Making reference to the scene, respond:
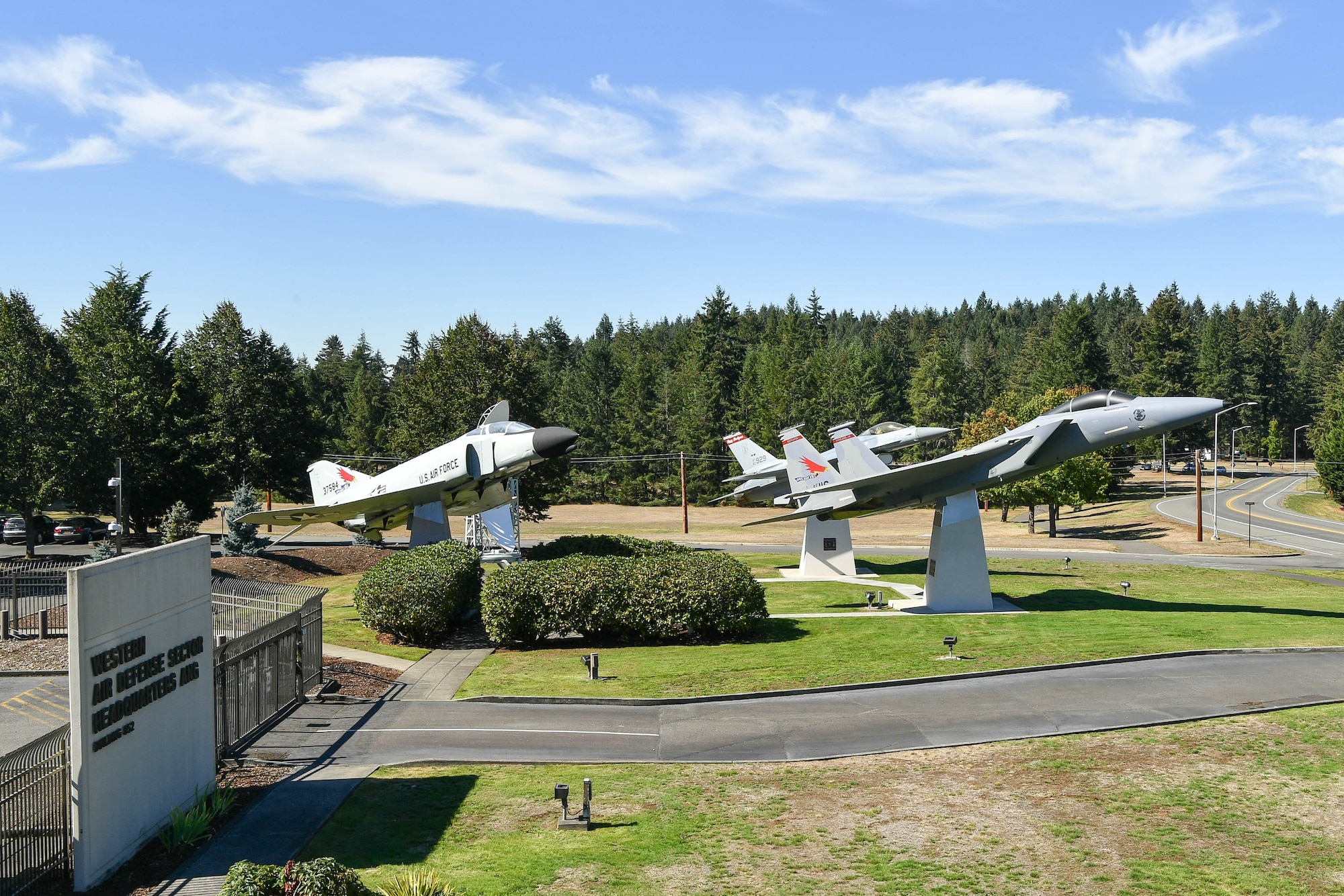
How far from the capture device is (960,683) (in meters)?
21.8

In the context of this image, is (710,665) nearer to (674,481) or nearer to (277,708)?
(277,708)

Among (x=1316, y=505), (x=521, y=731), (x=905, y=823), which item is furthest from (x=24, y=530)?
(x=1316, y=505)

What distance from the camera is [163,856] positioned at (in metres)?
12.6

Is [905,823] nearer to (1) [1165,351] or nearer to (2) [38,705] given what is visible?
(2) [38,705]

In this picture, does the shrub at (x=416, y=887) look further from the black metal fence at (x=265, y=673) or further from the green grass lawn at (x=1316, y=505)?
the green grass lawn at (x=1316, y=505)

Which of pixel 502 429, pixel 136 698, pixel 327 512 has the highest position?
pixel 502 429

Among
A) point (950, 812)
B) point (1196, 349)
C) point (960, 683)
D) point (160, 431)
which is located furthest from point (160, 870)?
point (1196, 349)

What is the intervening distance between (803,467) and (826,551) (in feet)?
15.8

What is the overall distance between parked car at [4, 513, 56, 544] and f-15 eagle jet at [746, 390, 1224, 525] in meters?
49.6

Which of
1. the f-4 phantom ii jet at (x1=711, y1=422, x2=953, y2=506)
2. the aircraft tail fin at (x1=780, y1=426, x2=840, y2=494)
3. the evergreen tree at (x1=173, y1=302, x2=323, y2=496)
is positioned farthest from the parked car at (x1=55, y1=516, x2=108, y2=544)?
the aircraft tail fin at (x1=780, y1=426, x2=840, y2=494)

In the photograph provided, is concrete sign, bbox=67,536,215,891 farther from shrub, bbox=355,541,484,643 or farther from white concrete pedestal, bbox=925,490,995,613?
white concrete pedestal, bbox=925,490,995,613

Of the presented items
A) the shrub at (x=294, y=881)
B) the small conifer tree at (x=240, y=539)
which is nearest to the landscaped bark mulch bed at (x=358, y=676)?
the shrub at (x=294, y=881)

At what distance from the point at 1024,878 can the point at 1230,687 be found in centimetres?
1184

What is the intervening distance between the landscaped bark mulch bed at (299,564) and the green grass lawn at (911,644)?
18844mm
